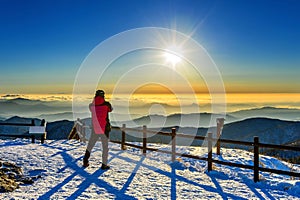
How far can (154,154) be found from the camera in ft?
49.1

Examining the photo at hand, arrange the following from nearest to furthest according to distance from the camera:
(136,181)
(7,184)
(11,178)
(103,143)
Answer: (7,184) < (11,178) < (136,181) < (103,143)

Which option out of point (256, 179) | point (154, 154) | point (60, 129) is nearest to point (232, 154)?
point (154, 154)

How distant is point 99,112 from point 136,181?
2.85m

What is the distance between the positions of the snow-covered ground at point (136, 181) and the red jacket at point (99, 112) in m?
1.53

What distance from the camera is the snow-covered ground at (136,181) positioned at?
8.23 m

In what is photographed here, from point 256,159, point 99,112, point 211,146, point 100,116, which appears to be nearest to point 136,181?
point 100,116

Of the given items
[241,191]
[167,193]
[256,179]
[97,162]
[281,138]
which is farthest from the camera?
[281,138]

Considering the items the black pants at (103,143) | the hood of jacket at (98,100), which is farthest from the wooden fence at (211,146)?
the hood of jacket at (98,100)

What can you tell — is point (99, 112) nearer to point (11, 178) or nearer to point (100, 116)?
point (100, 116)

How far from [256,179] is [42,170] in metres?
7.35

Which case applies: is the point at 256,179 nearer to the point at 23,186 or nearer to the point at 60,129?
the point at 23,186

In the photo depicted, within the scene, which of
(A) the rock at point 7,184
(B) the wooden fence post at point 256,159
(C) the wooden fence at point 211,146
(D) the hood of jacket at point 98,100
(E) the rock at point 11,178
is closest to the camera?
(A) the rock at point 7,184

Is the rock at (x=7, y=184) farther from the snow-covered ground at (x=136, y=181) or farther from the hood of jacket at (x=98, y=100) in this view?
the hood of jacket at (x=98, y=100)

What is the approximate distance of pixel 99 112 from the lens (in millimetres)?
10961
